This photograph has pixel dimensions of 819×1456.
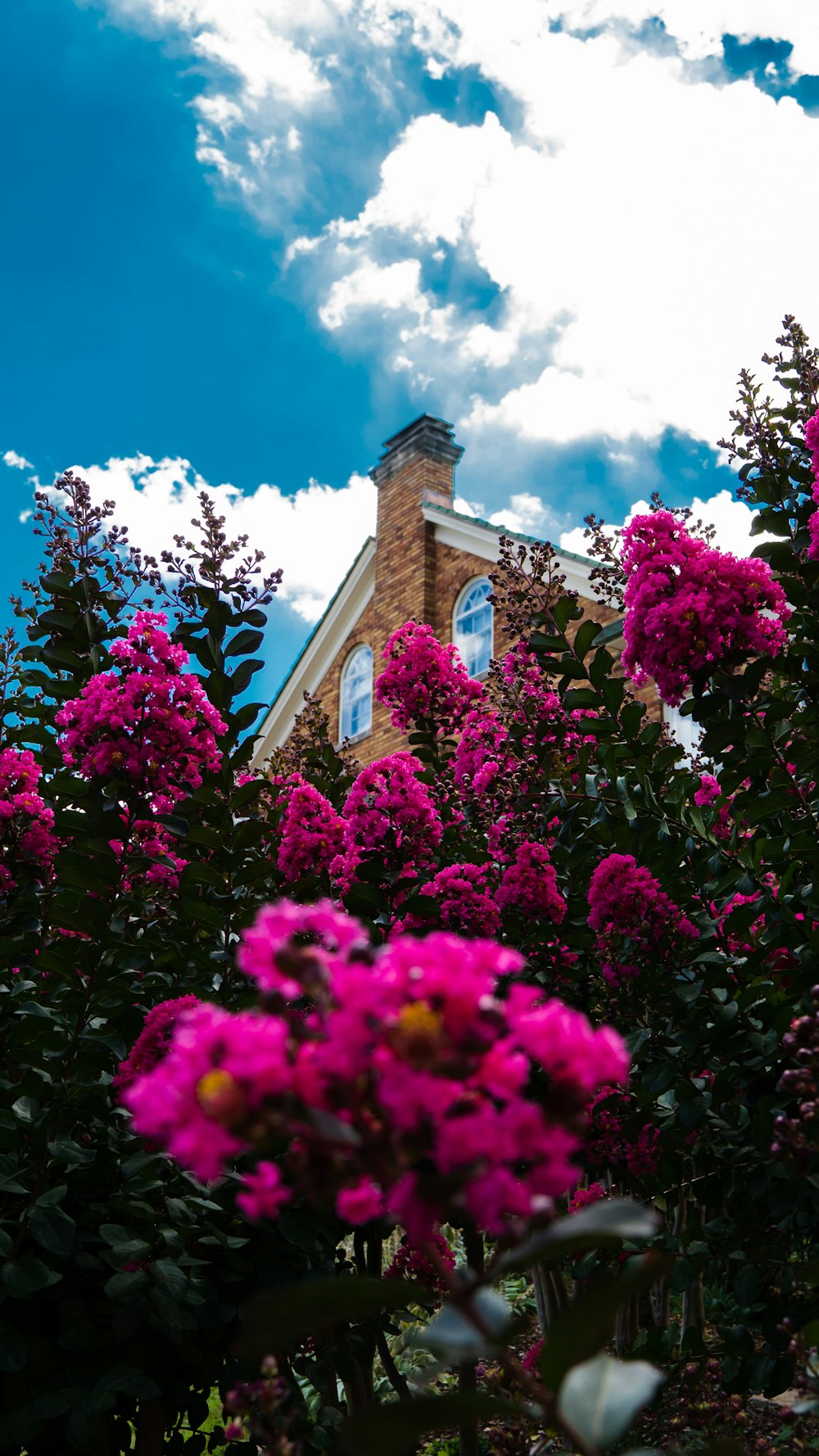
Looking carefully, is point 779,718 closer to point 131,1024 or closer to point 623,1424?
point 131,1024

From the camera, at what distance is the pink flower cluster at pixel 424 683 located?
3301 mm

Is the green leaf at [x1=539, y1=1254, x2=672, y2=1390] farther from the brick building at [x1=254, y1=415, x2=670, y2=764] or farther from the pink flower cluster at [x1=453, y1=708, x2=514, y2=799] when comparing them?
the brick building at [x1=254, y1=415, x2=670, y2=764]

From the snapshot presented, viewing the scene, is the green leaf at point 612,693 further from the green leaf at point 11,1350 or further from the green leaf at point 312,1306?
the green leaf at point 312,1306

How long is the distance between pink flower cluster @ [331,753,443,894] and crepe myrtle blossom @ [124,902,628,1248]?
192 cm

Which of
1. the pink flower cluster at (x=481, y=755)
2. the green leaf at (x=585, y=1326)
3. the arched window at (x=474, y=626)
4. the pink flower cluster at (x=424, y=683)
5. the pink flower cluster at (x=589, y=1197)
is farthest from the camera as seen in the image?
the arched window at (x=474, y=626)

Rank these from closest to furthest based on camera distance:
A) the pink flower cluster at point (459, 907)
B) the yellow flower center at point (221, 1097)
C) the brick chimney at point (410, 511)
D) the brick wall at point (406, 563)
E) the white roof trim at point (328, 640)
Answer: the yellow flower center at point (221, 1097) < the pink flower cluster at point (459, 907) < the brick wall at point (406, 563) < the brick chimney at point (410, 511) < the white roof trim at point (328, 640)

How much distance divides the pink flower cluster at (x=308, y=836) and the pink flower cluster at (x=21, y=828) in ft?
2.03

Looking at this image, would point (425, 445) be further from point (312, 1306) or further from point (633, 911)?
point (312, 1306)

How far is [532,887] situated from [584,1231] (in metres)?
1.88

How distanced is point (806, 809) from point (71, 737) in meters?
1.67

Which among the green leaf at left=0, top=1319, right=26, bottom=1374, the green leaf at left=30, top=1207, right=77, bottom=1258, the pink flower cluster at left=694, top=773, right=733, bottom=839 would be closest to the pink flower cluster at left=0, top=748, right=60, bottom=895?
the green leaf at left=30, top=1207, right=77, bottom=1258

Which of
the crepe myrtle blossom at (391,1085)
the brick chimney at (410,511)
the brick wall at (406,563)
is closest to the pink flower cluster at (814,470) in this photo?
the crepe myrtle blossom at (391,1085)

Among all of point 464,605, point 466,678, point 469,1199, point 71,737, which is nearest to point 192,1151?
point 469,1199

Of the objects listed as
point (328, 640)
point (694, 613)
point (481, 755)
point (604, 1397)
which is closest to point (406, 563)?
point (328, 640)
